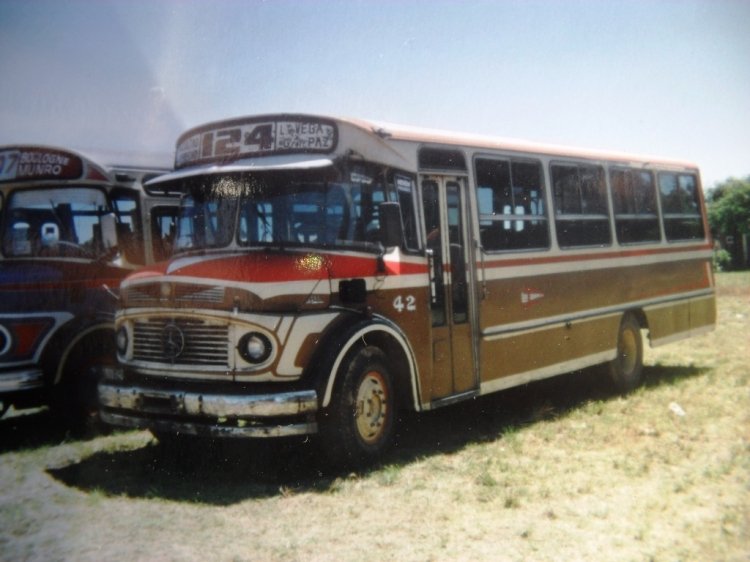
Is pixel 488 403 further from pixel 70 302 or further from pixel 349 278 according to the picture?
pixel 70 302

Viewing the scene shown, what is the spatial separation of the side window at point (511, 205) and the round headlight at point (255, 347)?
281cm

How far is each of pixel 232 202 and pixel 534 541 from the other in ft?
A: 11.2

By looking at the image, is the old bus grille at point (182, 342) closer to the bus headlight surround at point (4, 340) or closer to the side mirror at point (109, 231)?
the bus headlight surround at point (4, 340)

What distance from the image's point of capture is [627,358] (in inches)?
388

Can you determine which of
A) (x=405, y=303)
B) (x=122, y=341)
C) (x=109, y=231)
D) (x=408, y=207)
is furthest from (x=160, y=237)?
(x=405, y=303)

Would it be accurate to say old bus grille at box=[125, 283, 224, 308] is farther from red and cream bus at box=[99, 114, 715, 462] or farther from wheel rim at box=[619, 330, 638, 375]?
wheel rim at box=[619, 330, 638, 375]

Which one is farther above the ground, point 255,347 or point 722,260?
point 722,260

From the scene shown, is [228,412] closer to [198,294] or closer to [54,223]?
[198,294]

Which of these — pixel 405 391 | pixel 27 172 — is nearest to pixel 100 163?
pixel 27 172

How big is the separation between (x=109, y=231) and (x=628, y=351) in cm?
668

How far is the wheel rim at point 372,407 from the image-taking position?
19.5 ft

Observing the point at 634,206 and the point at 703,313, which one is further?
the point at 703,313

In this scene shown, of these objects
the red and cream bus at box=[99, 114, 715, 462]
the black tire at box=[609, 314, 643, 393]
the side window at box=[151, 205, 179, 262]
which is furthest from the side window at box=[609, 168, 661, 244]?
the side window at box=[151, 205, 179, 262]

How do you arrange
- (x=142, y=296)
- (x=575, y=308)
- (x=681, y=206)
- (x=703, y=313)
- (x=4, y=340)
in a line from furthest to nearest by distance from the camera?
(x=703, y=313), (x=681, y=206), (x=575, y=308), (x=4, y=340), (x=142, y=296)
